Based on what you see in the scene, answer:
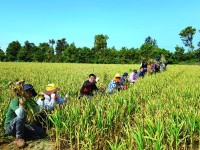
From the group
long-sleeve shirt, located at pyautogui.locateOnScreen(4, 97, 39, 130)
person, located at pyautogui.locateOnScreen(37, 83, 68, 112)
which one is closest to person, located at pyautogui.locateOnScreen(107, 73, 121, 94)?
person, located at pyautogui.locateOnScreen(37, 83, 68, 112)

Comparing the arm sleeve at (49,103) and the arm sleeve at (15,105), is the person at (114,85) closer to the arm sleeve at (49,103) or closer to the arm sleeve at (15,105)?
the arm sleeve at (49,103)

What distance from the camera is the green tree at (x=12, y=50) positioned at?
213 ft

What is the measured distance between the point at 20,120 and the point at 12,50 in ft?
212

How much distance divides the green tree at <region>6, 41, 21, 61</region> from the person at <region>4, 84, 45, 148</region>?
62.5 metres

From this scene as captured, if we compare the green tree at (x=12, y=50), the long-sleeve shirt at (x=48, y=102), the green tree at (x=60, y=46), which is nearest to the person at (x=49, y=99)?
the long-sleeve shirt at (x=48, y=102)

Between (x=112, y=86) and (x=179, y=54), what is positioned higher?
(x=179, y=54)

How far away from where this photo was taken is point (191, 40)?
262 ft

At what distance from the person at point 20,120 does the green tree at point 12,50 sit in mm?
62487

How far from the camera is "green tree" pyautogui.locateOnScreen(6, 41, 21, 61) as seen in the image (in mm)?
64875

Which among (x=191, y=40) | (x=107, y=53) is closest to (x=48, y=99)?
(x=107, y=53)

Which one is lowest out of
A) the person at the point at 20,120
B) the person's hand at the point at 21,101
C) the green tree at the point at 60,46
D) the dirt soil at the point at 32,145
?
the dirt soil at the point at 32,145

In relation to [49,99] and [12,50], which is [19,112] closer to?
[49,99]

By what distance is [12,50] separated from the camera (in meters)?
66.1

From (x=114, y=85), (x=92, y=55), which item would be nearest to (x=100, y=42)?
(x=92, y=55)
